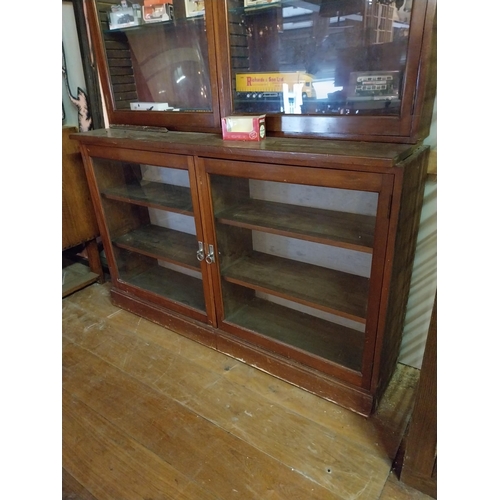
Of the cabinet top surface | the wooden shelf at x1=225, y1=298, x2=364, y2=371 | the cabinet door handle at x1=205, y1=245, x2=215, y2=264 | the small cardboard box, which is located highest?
the small cardboard box

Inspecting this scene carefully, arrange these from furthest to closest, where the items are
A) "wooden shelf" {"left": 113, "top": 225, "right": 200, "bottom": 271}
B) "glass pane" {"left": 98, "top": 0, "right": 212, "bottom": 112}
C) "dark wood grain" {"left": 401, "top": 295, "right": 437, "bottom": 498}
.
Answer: "wooden shelf" {"left": 113, "top": 225, "right": 200, "bottom": 271}
"glass pane" {"left": 98, "top": 0, "right": 212, "bottom": 112}
"dark wood grain" {"left": 401, "top": 295, "right": 437, "bottom": 498}

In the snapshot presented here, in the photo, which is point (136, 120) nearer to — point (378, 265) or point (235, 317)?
point (235, 317)

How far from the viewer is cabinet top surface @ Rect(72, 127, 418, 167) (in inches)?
40.1

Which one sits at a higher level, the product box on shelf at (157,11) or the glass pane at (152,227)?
the product box on shelf at (157,11)

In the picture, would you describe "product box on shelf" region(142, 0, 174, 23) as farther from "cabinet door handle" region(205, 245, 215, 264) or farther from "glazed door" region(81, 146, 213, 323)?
"cabinet door handle" region(205, 245, 215, 264)

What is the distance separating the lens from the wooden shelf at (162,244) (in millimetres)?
1751

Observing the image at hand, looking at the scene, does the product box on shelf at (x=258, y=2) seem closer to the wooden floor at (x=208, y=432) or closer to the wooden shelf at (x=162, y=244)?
the wooden shelf at (x=162, y=244)

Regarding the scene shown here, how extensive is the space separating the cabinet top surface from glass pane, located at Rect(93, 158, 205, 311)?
0.15 meters

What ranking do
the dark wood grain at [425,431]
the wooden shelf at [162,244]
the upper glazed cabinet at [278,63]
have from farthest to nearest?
1. the wooden shelf at [162,244]
2. the upper glazed cabinet at [278,63]
3. the dark wood grain at [425,431]

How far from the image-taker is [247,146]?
122cm

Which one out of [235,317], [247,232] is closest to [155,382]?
[235,317]

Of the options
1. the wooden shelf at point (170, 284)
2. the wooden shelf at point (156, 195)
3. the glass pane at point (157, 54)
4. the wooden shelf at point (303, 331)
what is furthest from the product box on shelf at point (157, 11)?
the wooden shelf at point (303, 331)

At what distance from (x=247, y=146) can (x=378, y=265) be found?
22.6 inches

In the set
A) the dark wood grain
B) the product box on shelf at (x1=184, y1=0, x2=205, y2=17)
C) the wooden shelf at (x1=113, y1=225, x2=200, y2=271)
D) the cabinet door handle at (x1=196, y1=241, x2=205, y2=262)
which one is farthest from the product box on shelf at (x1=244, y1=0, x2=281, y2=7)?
the dark wood grain
